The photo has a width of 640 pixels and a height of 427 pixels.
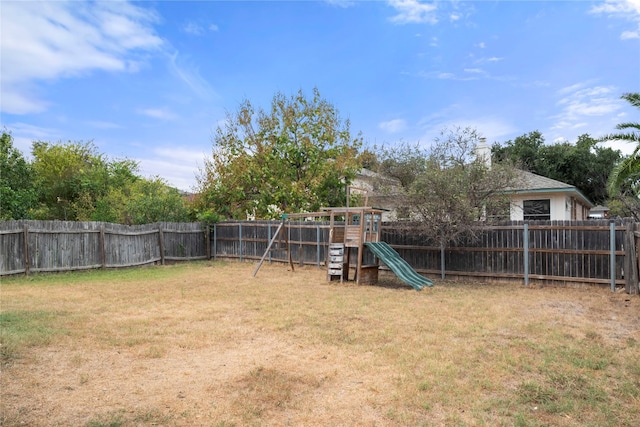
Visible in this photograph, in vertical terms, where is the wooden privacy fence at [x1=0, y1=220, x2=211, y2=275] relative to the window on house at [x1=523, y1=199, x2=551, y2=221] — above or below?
below

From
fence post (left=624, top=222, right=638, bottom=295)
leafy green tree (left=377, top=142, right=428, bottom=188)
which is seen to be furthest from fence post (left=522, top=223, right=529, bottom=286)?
leafy green tree (left=377, top=142, right=428, bottom=188)

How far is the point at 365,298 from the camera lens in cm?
915

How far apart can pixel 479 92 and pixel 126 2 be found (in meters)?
10.7

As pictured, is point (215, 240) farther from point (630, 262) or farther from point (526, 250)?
point (630, 262)

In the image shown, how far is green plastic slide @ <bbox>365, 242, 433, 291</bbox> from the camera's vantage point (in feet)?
34.0

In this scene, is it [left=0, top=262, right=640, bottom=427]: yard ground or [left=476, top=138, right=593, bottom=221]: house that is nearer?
[left=0, top=262, right=640, bottom=427]: yard ground

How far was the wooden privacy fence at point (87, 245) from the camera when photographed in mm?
12352

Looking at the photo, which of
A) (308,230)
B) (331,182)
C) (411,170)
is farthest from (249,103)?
(411,170)

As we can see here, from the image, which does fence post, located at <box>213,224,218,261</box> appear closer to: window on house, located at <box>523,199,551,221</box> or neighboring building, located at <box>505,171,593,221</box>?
neighboring building, located at <box>505,171,593,221</box>

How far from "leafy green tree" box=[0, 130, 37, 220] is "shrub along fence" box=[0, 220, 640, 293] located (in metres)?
2.04

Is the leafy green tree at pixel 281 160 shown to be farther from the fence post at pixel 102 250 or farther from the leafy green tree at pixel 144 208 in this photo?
the fence post at pixel 102 250

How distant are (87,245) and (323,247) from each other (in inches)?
307

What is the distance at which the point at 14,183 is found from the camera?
14.4 metres

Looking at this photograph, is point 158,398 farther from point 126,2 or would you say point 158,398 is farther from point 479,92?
point 479,92
